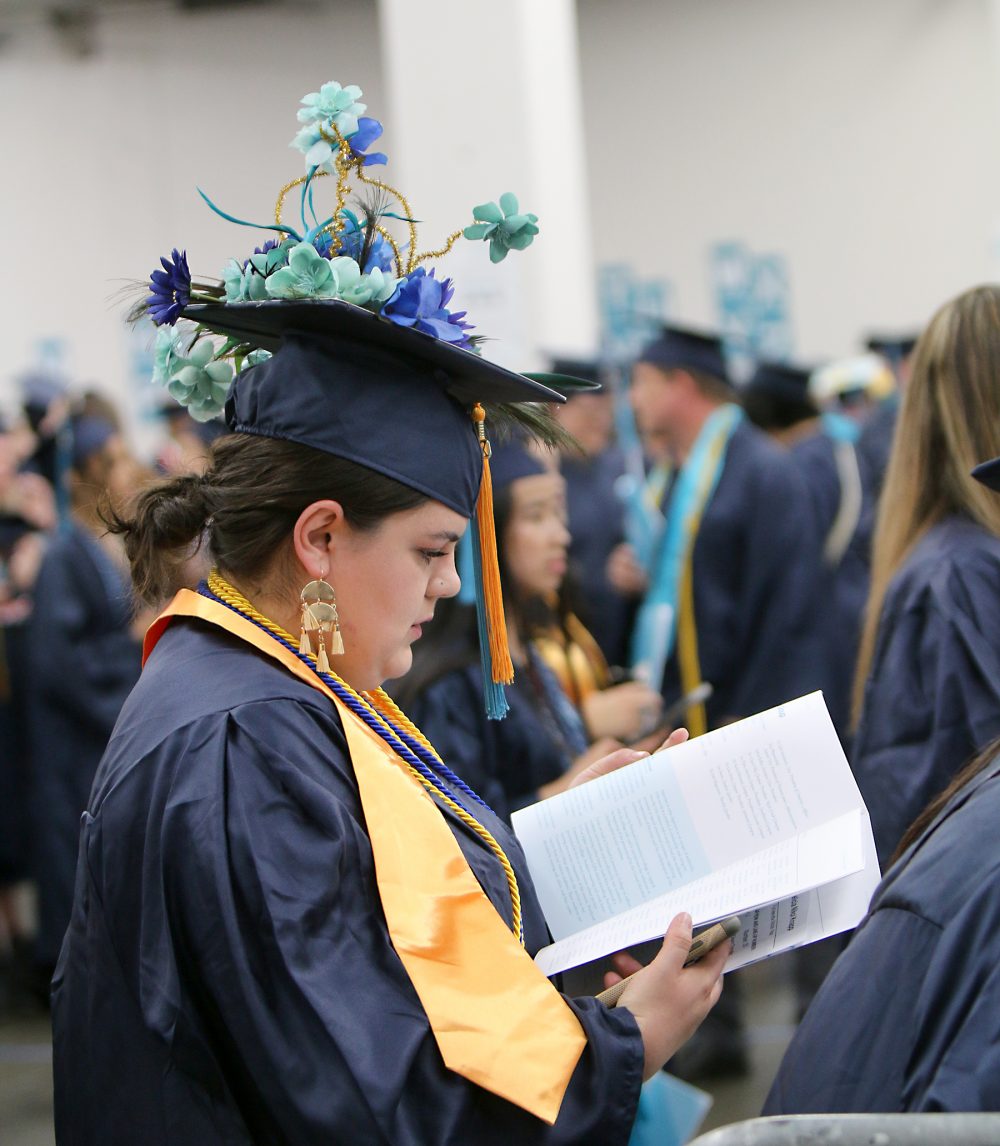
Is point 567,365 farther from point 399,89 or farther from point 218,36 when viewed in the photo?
point 218,36

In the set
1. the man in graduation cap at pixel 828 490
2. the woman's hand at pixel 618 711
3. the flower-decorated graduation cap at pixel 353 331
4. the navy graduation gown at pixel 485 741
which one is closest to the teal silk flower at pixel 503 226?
the flower-decorated graduation cap at pixel 353 331

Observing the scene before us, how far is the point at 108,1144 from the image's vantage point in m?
1.52

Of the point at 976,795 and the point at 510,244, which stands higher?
the point at 510,244

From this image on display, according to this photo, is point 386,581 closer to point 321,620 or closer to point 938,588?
Answer: point 321,620

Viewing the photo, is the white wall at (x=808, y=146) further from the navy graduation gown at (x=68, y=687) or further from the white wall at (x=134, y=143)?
the navy graduation gown at (x=68, y=687)

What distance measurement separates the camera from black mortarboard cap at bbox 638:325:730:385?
5094mm

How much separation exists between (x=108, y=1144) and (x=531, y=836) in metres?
0.64

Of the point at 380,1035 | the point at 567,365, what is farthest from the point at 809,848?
the point at 567,365

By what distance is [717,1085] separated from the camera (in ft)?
12.8

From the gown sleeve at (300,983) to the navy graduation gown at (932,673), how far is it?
1.21 metres

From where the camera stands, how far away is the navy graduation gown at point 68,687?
4.80 m

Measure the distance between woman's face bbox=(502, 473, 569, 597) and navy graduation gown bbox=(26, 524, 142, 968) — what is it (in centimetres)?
208

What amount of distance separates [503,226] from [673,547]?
3001 millimetres

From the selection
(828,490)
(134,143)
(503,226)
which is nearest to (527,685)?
(503,226)
